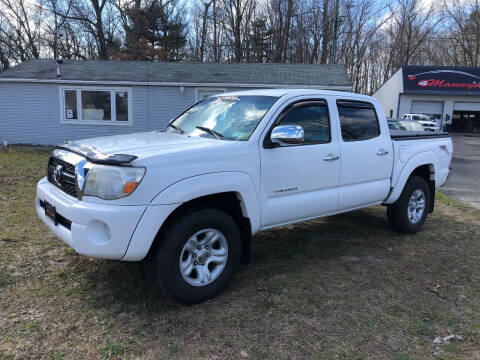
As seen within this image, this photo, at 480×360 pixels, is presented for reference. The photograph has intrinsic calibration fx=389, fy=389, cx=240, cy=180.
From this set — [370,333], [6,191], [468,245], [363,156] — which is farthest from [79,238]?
[6,191]

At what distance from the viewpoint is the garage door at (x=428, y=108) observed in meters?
32.1

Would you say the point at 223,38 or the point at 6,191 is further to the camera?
the point at 223,38

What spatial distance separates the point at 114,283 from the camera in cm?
375

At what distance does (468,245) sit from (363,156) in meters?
2.13

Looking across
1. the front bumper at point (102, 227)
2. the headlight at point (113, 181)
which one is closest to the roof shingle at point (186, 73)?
the headlight at point (113, 181)

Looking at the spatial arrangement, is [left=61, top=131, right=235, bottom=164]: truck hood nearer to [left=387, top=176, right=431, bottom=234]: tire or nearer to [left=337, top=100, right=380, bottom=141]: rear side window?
[left=337, top=100, right=380, bottom=141]: rear side window

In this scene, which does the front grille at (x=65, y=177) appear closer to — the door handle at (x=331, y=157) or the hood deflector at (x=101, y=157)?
the hood deflector at (x=101, y=157)

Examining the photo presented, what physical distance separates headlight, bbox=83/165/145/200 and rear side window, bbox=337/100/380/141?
247 cm

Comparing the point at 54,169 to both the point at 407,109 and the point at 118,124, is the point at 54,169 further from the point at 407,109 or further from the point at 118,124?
the point at 407,109

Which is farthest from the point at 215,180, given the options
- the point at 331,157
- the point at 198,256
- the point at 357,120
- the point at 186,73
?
the point at 186,73

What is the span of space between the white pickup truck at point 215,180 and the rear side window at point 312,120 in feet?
0.04

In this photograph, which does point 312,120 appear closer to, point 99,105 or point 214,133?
point 214,133

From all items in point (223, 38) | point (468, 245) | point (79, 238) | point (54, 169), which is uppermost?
point (223, 38)

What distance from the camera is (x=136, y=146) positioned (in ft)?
11.0
